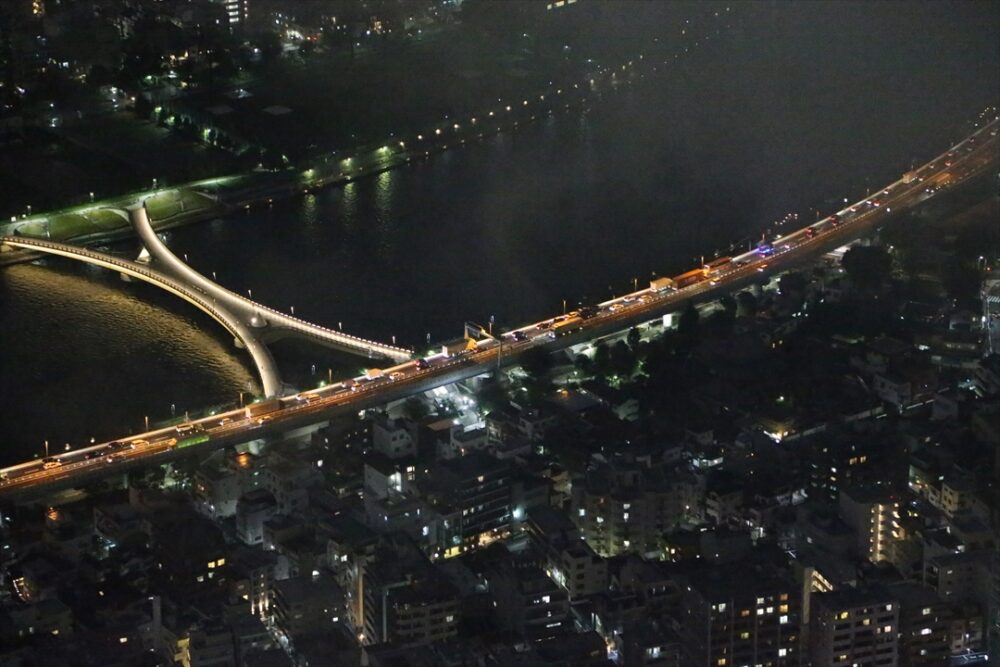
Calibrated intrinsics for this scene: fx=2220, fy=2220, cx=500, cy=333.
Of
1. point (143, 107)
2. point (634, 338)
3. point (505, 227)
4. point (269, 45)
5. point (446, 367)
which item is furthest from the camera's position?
point (269, 45)

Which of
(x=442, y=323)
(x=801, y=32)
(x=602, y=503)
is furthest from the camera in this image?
(x=801, y=32)

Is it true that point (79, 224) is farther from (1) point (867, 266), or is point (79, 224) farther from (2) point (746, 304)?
(1) point (867, 266)

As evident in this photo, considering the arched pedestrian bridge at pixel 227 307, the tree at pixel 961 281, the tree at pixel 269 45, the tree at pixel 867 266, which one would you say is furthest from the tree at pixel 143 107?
the tree at pixel 961 281

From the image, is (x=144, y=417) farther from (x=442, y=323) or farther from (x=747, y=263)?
(x=747, y=263)

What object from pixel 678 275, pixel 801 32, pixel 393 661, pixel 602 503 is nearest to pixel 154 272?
pixel 678 275

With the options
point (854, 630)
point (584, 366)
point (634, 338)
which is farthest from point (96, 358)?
point (854, 630)

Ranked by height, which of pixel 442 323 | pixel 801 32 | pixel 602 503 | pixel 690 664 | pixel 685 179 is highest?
pixel 801 32
